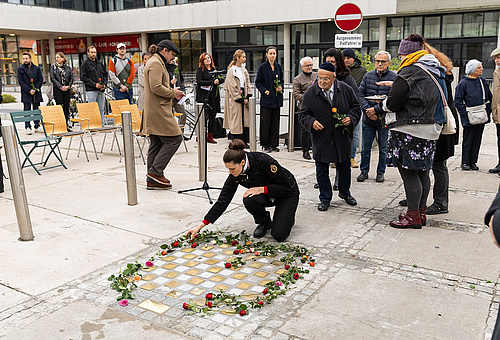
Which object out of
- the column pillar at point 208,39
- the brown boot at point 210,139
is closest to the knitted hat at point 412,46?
the brown boot at point 210,139

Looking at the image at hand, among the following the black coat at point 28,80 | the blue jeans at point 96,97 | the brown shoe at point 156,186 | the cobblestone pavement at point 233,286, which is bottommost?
the cobblestone pavement at point 233,286

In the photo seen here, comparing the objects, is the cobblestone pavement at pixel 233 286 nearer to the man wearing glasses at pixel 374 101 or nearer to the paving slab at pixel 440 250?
the paving slab at pixel 440 250

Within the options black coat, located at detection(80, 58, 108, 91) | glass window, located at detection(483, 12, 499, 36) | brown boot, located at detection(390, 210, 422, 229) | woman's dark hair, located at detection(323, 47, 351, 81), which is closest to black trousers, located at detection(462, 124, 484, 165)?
woman's dark hair, located at detection(323, 47, 351, 81)

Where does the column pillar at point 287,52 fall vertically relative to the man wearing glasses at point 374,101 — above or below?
above

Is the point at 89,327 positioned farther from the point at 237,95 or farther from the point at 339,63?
the point at 237,95

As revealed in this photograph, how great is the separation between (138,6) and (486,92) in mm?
31086

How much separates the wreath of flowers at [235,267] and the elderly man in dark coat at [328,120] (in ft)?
4.84

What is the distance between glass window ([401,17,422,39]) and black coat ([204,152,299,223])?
23848mm

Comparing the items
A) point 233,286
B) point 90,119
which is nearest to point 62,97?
point 90,119

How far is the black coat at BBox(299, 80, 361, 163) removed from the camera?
6094mm

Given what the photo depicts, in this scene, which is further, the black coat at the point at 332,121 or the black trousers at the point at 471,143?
the black trousers at the point at 471,143

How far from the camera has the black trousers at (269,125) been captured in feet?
32.9

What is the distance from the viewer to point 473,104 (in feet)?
26.3

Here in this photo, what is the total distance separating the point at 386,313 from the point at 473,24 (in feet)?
81.8
